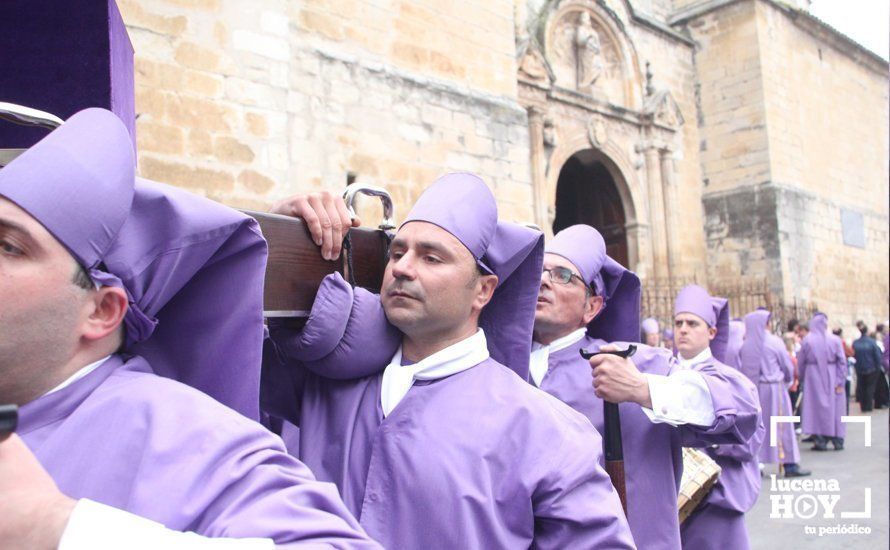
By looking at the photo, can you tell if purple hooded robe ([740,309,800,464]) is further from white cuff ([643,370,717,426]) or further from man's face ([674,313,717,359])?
white cuff ([643,370,717,426])

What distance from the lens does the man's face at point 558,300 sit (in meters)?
3.41

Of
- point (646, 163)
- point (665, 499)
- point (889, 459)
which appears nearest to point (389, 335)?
point (665, 499)

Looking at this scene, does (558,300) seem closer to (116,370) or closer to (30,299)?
(116,370)

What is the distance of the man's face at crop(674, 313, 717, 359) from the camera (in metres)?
5.20

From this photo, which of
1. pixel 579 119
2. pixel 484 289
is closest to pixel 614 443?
pixel 484 289

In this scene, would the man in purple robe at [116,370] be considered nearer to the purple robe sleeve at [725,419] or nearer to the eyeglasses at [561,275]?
the eyeglasses at [561,275]

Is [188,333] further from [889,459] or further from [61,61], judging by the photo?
[889,459]

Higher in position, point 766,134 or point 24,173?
Result: point 766,134

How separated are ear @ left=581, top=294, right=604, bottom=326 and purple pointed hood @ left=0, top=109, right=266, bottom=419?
2150 millimetres

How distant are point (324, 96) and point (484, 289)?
249 inches

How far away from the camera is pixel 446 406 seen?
7.04 feet

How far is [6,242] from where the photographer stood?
1.29m

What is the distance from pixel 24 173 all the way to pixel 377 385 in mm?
1183

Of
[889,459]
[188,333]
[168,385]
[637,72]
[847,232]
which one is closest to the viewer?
[168,385]
